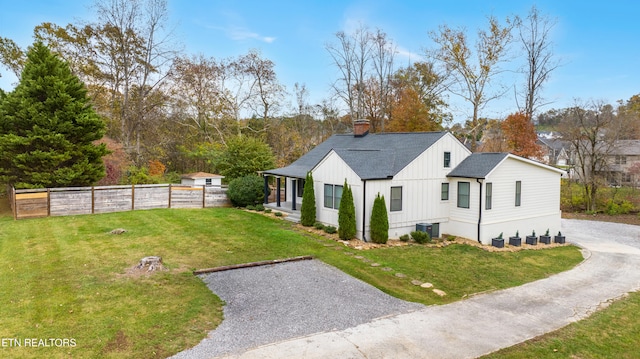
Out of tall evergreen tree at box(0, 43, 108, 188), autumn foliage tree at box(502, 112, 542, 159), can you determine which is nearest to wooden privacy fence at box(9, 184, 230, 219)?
tall evergreen tree at box(0, 43, 108, 188)

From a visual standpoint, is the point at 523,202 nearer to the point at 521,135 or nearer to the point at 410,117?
the point at 521,135

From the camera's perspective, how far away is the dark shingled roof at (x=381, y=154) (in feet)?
51.0

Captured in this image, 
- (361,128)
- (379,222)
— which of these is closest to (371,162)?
(379,222)

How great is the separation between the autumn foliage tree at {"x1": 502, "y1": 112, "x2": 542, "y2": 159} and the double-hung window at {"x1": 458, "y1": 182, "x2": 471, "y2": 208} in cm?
1668

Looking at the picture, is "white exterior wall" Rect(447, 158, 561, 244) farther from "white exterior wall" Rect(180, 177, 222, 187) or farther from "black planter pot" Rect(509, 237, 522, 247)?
"white exterior wall" Rect(180, 177, 222, 187)

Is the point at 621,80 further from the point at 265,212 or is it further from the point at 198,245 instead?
the point at 198,245

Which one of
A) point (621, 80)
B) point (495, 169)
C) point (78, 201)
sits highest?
point (621, 80)

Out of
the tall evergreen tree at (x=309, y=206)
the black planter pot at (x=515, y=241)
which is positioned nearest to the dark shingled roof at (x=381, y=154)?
the tall evergreen tree at (x=309, y=206)

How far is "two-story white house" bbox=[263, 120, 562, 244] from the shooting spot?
1536cm

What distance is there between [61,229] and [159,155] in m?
16.9

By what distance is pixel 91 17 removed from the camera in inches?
998

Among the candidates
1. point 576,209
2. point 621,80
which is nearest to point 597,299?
point 576,209

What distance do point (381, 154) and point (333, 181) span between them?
279 cm

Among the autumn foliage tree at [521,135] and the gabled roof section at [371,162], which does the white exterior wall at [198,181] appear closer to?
the gabled roof section at [371,162]
